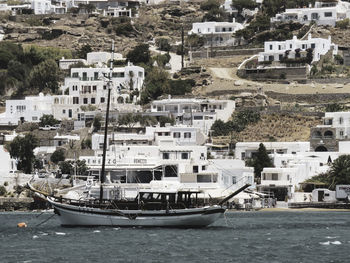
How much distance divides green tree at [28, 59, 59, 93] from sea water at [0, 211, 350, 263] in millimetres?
63573

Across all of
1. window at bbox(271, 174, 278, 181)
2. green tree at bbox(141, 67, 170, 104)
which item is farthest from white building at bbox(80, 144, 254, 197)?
green tree at bbox(141, 67, 170, 104)

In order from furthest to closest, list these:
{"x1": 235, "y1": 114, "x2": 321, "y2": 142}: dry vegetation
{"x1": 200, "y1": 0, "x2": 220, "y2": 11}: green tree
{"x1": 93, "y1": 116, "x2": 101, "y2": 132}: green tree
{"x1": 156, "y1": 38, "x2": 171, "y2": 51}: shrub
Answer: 1. {"x1": 200, "y1": 0, "x2": 220, "y2": 11}: green tree
2. {"x1": 156, "y1": 38, "x2": 171, "y2": 51}: shrub
3. {"x1": 93, "y1": 116, "x2": 101, "y2": 132}: green tree
4. {"x1": 235, "y1": 114, "x2": 321, "y2": 142}: dry vegetation

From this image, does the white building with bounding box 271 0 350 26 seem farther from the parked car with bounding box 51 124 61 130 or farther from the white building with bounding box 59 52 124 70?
the parked car with bounding box 51 124 61 130

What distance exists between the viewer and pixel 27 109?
433 ft

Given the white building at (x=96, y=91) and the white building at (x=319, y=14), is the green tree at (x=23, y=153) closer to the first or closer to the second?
the white building at (x=96, y=91)

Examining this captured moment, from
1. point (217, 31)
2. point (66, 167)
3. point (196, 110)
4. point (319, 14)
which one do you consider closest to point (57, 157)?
point (66, 167)

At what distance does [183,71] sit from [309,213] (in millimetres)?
52795

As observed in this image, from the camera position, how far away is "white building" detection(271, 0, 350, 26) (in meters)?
148

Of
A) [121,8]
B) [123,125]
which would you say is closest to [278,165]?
[123,125]

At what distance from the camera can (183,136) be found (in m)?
116

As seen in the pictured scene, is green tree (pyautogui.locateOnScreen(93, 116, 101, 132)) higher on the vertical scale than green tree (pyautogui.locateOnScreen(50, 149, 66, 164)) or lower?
higher

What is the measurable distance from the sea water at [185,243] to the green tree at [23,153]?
97.6 feet

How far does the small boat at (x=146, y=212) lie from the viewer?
232ft

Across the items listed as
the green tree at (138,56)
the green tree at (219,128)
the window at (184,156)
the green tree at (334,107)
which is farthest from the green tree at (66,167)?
the green tree at (138,56)
